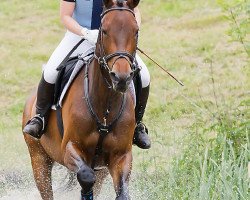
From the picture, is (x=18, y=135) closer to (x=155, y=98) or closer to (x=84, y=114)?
(x=155, y=98)

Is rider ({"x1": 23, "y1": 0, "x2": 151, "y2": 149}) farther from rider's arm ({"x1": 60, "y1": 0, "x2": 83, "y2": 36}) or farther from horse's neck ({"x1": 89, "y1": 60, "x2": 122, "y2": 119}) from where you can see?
horse's neck ({"x1": 89, "y1": 60, "x2": 122, "y2": 119})

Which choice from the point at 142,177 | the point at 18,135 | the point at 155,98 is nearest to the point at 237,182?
the point at 142,177

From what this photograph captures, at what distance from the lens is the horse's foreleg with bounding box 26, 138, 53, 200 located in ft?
32.1

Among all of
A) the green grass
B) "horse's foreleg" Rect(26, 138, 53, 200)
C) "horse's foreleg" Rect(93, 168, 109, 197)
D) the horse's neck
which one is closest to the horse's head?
the horse's neck

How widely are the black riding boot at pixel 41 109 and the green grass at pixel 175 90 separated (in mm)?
1105

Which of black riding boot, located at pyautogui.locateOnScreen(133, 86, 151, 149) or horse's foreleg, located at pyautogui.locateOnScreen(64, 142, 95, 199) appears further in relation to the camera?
black riding boot, located at pyautogui.locateOnScreen(133, 86, 151, 149)

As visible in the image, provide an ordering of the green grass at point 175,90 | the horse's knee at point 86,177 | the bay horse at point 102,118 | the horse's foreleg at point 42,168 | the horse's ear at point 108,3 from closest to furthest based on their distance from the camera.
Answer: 1. the bay horse at point 102,118
2. the horse's ear at point 108,3
3. the horse's knee at point 86,177
4. the green grass at point 175,90
5. the horse's foreleg at point 42,168

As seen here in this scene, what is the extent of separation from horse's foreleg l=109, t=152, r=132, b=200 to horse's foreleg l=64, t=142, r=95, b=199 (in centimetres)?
22

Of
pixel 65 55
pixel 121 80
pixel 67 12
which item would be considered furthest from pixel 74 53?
pixel 121 80

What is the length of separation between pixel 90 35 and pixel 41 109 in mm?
1269

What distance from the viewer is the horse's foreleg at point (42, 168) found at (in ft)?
32.1

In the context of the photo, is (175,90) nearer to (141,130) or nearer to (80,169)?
(141,130)

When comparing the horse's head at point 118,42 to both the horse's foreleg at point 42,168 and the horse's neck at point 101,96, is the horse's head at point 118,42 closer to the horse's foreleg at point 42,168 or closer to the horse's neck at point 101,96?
the horse's neck at point 101,96

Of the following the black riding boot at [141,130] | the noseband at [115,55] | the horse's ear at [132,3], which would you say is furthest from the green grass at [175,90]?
the horse's ear at [132,3]
